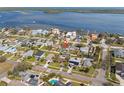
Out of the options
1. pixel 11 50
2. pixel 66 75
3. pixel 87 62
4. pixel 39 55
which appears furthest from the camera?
pixel 11 50

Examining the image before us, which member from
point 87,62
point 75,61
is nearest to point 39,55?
point 75,61

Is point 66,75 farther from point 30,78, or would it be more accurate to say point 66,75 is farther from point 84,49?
point 84,49

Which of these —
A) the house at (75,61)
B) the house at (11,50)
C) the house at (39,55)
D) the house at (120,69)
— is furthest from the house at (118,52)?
the house at (11,50)

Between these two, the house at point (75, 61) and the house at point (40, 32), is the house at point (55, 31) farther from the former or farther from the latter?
the house at point (75, 61)

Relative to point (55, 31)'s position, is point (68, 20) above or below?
above

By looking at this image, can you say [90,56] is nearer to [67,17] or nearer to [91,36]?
[91,36]

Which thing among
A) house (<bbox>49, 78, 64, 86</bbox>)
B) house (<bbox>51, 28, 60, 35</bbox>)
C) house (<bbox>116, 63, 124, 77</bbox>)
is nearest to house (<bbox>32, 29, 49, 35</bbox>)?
house (<bbox>51, 28, 60, 35</bbox>)
